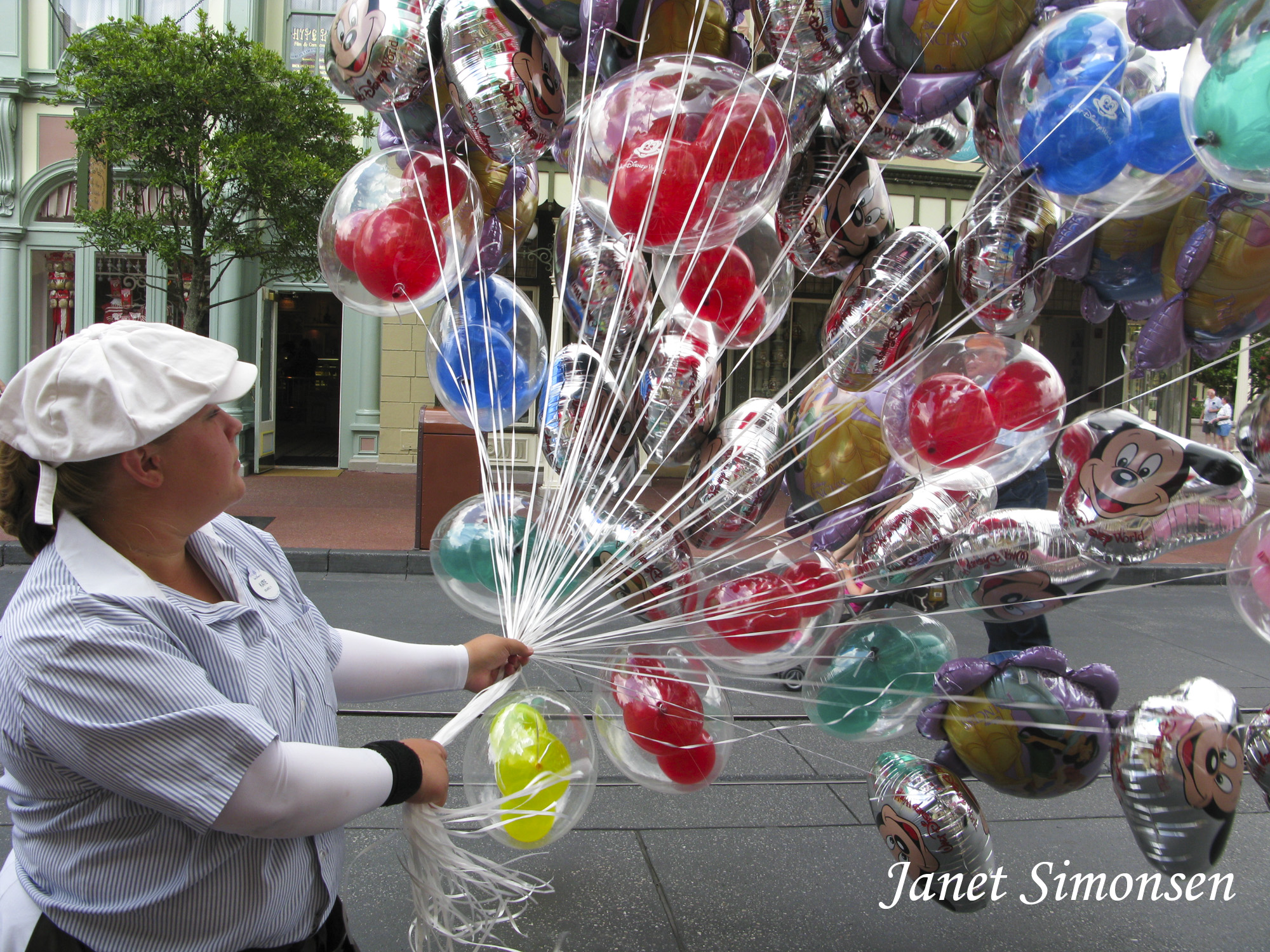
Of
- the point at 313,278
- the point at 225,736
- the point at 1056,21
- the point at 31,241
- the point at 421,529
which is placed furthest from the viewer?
the point at 31,241

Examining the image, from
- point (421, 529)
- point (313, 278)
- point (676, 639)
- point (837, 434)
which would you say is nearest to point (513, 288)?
point (837, 434)

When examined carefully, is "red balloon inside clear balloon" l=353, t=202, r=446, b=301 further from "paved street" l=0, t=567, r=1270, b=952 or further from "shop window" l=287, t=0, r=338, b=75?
"shop window" l=287, t=0, r=338, b=75

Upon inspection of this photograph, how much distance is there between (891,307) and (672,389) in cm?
57

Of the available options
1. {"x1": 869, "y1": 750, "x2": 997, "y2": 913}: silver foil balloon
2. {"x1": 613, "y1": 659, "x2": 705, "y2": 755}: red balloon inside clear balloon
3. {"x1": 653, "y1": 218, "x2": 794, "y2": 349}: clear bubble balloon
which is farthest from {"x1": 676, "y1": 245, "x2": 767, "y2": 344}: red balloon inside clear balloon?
{"x1": 869, "y1": 750, "x2": 997, "y2": 913}: silver foil balloon

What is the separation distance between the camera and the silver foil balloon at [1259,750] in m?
1.87

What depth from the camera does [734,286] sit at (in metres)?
2.31

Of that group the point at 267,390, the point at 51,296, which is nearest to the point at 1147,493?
the point at 267,390

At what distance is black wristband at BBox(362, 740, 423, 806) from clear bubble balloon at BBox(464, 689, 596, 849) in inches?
17.0

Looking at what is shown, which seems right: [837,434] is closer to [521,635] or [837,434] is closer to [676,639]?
[676,639]

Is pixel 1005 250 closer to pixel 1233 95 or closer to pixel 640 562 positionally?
pixel 1233 95

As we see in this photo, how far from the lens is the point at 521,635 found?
6.24 ft

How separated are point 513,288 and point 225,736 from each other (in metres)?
1.71

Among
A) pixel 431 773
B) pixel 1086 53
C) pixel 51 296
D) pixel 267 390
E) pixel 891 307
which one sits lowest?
pixel 267 390

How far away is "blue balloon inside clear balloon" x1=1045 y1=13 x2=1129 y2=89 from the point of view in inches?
71.7
